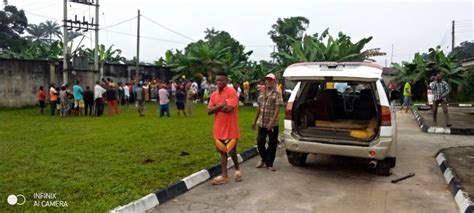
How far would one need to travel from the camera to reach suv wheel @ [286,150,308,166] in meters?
7.13

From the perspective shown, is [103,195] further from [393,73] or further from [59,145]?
[393,73]

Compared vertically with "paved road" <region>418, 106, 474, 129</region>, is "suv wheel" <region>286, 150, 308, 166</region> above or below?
below

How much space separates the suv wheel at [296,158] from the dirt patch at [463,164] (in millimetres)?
2391

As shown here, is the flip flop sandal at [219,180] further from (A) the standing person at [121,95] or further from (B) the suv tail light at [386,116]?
(A) the standing person at [121,95]

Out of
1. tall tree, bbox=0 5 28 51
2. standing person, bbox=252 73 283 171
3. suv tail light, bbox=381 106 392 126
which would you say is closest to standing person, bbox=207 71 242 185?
standing person, bbox=252 73 283 171

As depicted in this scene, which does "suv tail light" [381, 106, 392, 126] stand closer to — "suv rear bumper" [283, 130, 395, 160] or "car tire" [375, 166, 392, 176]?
"suv rear bumper" [283, 130, 395, 160]

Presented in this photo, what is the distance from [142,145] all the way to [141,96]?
928cm

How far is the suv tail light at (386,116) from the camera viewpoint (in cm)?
627

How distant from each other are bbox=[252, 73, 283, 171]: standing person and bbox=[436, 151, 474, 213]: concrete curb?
8.76ft

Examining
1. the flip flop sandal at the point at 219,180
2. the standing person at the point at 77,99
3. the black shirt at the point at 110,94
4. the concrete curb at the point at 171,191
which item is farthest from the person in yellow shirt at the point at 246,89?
the flip flop sandal at the point at 219,180

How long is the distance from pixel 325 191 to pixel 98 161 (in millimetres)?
3814

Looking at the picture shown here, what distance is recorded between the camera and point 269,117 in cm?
688

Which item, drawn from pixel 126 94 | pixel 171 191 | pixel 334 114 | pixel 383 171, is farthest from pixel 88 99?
pixel 383 171

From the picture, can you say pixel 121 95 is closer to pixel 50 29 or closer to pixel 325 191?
pixel 325 191
